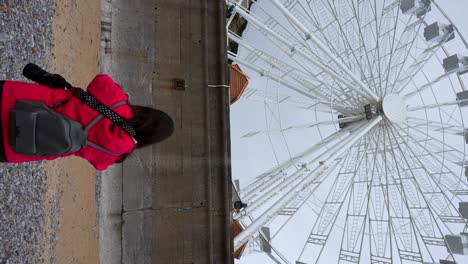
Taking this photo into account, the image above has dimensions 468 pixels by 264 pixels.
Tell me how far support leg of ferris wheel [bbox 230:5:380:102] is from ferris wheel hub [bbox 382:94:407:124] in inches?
15.3

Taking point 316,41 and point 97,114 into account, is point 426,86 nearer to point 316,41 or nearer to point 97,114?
point 316,41

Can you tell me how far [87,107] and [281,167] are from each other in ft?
28.4

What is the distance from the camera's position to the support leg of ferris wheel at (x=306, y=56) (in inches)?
424

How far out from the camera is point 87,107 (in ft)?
12.6

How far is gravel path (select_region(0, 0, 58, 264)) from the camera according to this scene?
18.5 feet

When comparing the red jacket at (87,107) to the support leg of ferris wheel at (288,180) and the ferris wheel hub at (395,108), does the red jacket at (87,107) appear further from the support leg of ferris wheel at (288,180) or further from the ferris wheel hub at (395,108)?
the ferris wheel hub at (395,108)

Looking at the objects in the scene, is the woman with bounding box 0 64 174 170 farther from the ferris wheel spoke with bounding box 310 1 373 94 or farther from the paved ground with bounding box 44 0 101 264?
the ferris wheel spoke with bounding box 310 1 373 94

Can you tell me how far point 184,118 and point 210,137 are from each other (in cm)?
64

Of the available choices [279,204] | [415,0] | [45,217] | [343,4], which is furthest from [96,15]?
[415,0]

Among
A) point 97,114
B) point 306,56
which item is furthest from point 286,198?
point 97,114

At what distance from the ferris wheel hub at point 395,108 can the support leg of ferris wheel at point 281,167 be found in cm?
115

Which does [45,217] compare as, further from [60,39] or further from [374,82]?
[374,82]

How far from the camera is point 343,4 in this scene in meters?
14.2

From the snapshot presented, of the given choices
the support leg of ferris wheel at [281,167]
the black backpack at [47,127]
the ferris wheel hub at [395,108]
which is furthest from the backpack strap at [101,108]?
the ferris wheel hub at [395,108]
